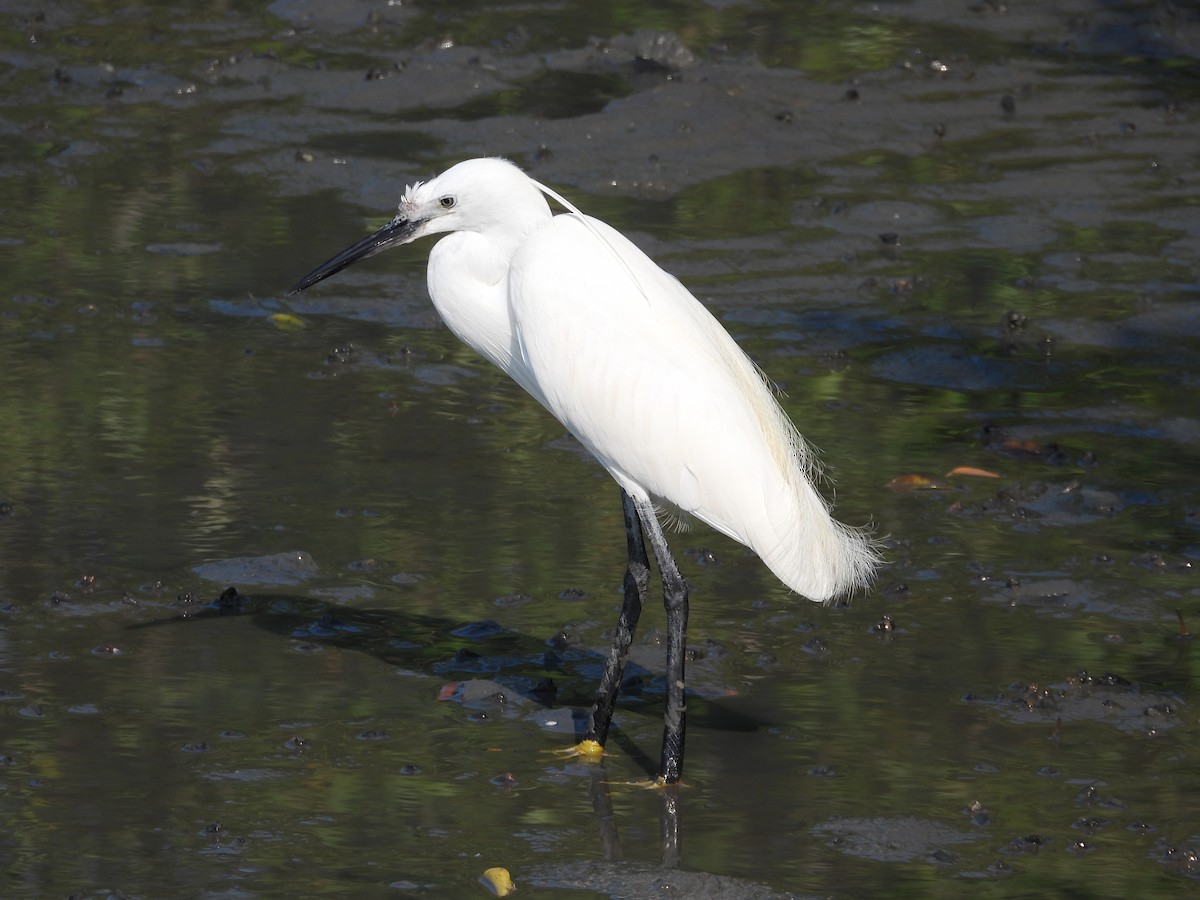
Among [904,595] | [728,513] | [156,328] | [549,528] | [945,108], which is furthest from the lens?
[945,108]

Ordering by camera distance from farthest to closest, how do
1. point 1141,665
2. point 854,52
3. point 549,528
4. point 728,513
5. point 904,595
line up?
point 854,52 < point 549,528 < point 904,595 < point 1141,665 < point 728,513

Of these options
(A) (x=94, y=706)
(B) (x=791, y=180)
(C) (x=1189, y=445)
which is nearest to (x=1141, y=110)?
(B) (x=791, y=180)

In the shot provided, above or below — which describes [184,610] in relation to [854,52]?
below

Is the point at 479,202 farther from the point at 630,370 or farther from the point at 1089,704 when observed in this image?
the point at 1089,704

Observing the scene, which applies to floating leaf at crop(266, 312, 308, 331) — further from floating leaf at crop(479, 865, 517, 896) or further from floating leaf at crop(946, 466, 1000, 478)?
floating leaf at crop(479, 865, 517, 896)

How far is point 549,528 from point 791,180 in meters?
4.49

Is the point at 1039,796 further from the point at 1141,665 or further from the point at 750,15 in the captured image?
the point at 750,15

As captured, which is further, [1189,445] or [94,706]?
[1189,445]

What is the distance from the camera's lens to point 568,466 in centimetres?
696

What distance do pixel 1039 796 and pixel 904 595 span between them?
4.39 feet

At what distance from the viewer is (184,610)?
18.3 feet

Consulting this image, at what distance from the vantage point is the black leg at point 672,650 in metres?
4.71

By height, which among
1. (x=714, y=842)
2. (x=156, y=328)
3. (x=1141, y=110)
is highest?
(x=1141, y=110)

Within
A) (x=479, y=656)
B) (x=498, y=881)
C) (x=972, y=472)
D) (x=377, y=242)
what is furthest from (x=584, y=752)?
(x=972, y=472)
